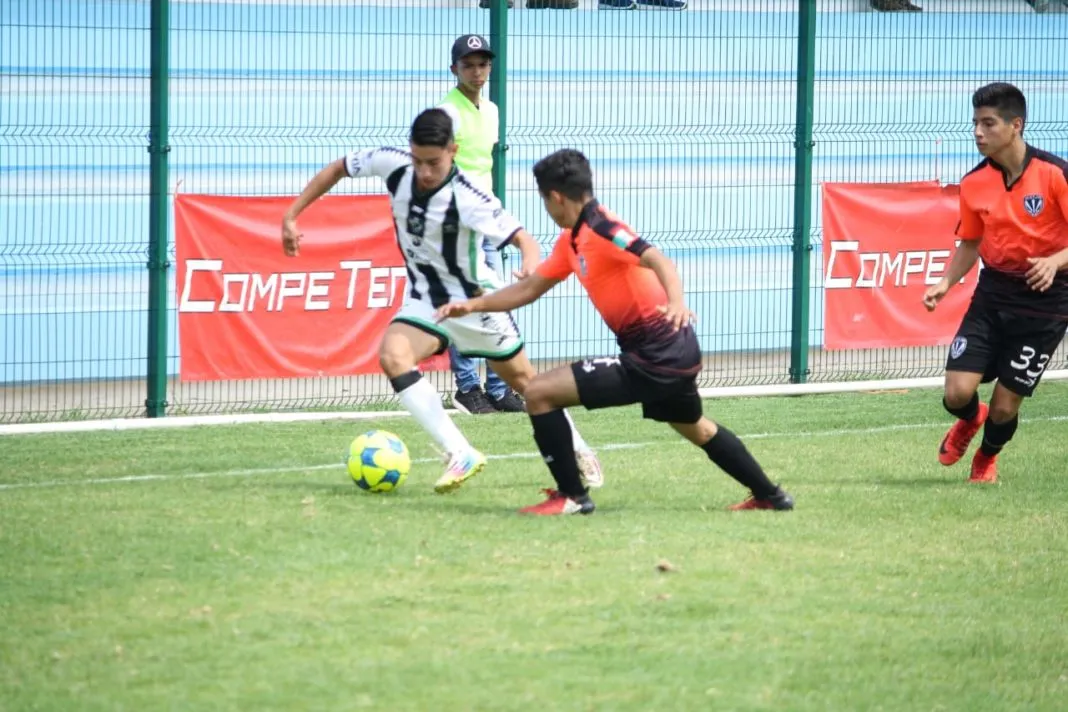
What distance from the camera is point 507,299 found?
7949mm

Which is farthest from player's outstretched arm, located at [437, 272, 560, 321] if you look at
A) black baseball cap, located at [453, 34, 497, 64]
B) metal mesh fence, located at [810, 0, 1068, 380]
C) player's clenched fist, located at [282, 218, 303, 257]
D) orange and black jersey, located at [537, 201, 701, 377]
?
metal mesh fence, located at [810, 0, 1068, 380]

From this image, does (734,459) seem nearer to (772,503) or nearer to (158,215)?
(772,503)

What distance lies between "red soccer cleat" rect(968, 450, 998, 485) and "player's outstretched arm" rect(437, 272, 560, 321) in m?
2.71

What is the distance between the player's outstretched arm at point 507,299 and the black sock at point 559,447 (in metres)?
0.53

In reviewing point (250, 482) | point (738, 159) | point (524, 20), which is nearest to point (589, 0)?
point (524, 20)

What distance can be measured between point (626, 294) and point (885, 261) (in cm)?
665

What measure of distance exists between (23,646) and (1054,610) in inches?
140

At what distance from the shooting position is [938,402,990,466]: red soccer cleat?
30.8ft

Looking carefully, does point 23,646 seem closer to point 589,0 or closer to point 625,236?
point 625,236

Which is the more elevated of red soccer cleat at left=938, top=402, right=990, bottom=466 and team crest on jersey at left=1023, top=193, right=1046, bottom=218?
team crest on jersey at left=1023, top=193, right=1046, bottom=218

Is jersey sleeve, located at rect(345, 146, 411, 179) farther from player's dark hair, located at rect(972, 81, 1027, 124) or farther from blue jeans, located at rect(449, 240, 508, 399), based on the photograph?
blue jeans, located at rect(449, 240, 508, 399)

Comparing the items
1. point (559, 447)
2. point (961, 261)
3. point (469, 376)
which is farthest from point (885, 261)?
point (559, 447)

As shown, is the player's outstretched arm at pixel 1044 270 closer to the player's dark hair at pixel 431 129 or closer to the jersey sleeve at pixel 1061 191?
the jersey sleeve at pixel 1061 191

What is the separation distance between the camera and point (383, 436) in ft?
28.1
